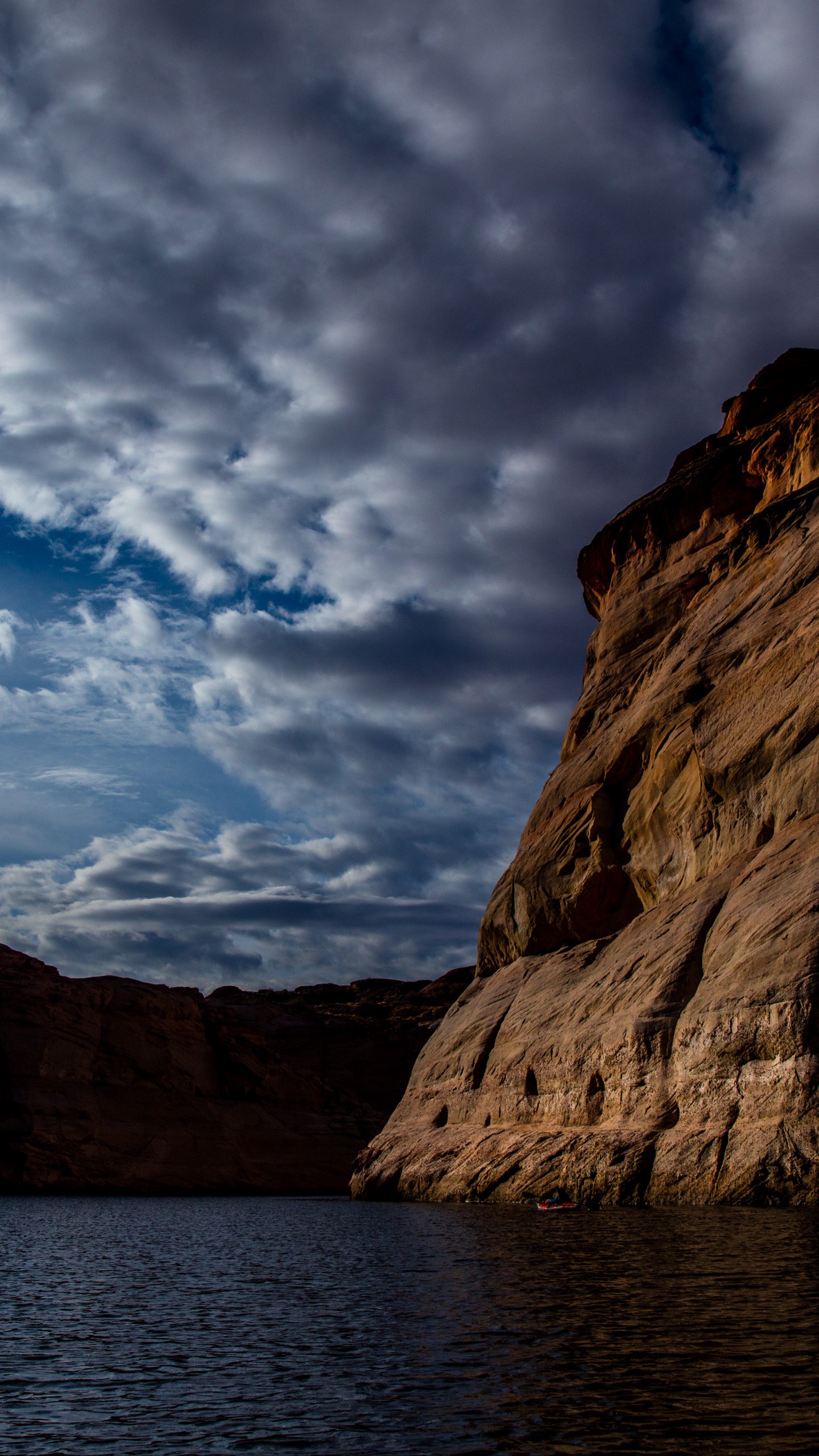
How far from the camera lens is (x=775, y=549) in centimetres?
3766

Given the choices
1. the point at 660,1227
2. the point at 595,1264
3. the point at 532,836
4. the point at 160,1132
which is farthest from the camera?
the point at 160,1132

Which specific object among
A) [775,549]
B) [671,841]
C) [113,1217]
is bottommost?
[113,1217]

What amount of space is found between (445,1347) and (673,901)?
23.2m

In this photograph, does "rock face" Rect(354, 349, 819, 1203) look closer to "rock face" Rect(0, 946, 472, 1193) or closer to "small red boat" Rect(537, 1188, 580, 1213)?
"small red boat" Rect(537, 1188, 580, 1213)

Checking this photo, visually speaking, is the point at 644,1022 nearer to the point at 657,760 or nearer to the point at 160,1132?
the point at 657,760

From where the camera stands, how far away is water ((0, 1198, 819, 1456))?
8906 mm

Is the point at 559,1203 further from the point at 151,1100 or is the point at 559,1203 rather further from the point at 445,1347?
the point at 151,1100

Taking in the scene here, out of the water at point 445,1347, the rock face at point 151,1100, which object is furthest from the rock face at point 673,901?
the rock face at point 151,1100

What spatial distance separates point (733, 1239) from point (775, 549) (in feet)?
85.1

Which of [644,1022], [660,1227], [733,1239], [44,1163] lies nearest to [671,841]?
[644,1022]

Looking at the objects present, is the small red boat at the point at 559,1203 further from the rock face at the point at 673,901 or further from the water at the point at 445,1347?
the water at the point at 445,1347

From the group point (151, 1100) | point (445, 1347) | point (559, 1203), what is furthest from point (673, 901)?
point (151, 1100)

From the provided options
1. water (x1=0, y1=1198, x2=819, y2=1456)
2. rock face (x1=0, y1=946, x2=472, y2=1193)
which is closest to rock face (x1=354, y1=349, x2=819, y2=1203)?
water (x1=0, y1=1198, x2=819, y2=1456)

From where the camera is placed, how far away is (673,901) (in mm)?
33750
